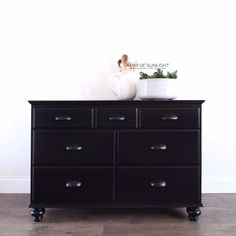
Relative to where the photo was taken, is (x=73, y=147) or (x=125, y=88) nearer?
(x=73, y=147)

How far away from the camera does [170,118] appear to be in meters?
1.71

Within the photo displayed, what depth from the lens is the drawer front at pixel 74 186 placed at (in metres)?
1.73

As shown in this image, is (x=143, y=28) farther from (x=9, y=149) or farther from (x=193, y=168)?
(x=9, y=149)

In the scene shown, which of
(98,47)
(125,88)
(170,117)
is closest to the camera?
(170,117)

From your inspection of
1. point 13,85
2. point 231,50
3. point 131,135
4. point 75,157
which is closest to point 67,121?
point 75,157

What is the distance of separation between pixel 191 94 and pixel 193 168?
0.75 m

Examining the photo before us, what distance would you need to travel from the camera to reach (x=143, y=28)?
226 cm

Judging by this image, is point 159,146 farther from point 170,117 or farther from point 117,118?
point 117,118

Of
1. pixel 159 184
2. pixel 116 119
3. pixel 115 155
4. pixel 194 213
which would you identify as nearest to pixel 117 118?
pixel 116 119

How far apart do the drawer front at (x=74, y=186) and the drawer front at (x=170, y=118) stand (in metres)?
0.38

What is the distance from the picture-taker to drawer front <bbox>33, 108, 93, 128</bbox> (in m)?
1.72

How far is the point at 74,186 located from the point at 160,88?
80 cm

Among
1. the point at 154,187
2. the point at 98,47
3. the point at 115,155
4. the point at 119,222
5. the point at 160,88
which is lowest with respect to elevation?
the point at 119,222

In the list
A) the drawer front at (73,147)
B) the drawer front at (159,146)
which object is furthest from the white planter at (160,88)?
the drawer front at (73,147)
